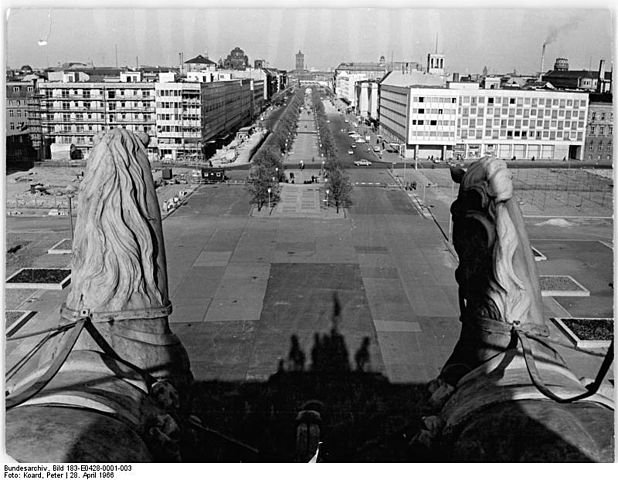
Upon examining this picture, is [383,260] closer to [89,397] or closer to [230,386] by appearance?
[230,386]

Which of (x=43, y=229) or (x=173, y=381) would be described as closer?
(x=173, y=381)

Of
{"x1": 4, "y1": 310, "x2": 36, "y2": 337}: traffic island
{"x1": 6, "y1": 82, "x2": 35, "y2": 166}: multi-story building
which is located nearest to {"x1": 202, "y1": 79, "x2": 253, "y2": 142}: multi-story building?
{"x1": 6, "y1": 82, "x2": 35, "y2": 166}: multi-story building

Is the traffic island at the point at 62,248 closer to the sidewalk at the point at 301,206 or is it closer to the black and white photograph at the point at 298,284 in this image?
the black and white photograph at the point at 298,284

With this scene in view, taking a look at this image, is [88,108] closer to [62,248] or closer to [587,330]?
[62,248]

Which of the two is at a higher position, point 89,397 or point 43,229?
point 89,397

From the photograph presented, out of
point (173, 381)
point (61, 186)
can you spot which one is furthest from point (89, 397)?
point (61, 186)
